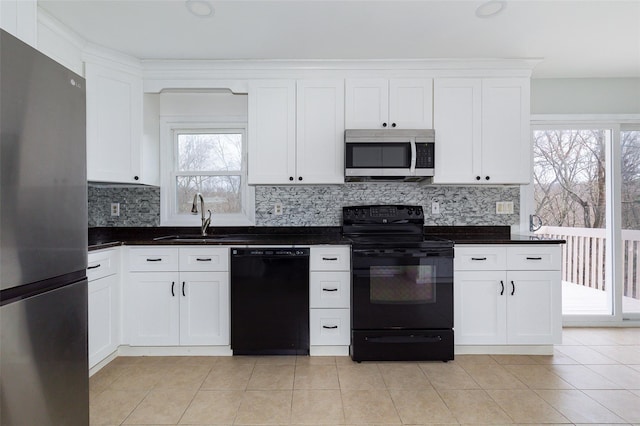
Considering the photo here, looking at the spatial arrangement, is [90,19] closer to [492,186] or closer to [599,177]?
[492,186]

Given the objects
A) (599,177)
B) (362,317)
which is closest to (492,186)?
(599,177)

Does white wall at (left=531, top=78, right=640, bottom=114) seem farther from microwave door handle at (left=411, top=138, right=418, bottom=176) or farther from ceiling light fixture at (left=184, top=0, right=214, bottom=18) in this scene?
ceiling light fixture at (left=184, top=0, right=214, bottom=18)

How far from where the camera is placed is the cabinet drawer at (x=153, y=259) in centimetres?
267

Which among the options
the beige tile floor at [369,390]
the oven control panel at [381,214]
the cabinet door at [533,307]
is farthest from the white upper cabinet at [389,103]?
the beige tile floor at [369,390]

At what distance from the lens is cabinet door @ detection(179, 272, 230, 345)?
8.73 feet

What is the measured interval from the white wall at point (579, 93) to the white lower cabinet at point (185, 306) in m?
3.20

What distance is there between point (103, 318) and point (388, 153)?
7.91 ft

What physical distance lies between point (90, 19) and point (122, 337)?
2.23 m

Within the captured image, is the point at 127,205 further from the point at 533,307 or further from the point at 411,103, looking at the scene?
the point at 533,307

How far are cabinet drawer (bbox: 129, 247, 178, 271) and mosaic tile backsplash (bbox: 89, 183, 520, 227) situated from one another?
622mm

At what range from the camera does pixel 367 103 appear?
9.66 ft

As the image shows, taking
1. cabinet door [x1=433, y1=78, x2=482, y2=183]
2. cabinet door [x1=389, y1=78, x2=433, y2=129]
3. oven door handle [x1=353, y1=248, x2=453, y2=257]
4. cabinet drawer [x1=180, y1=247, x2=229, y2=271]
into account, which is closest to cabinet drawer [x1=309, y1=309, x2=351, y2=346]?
oven door handle [x1=353, y1=248, x2=453, y2=257]

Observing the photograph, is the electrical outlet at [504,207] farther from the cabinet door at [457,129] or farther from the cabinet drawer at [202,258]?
the cabinet drawer at [202,258]

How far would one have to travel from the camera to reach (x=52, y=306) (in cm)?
121
